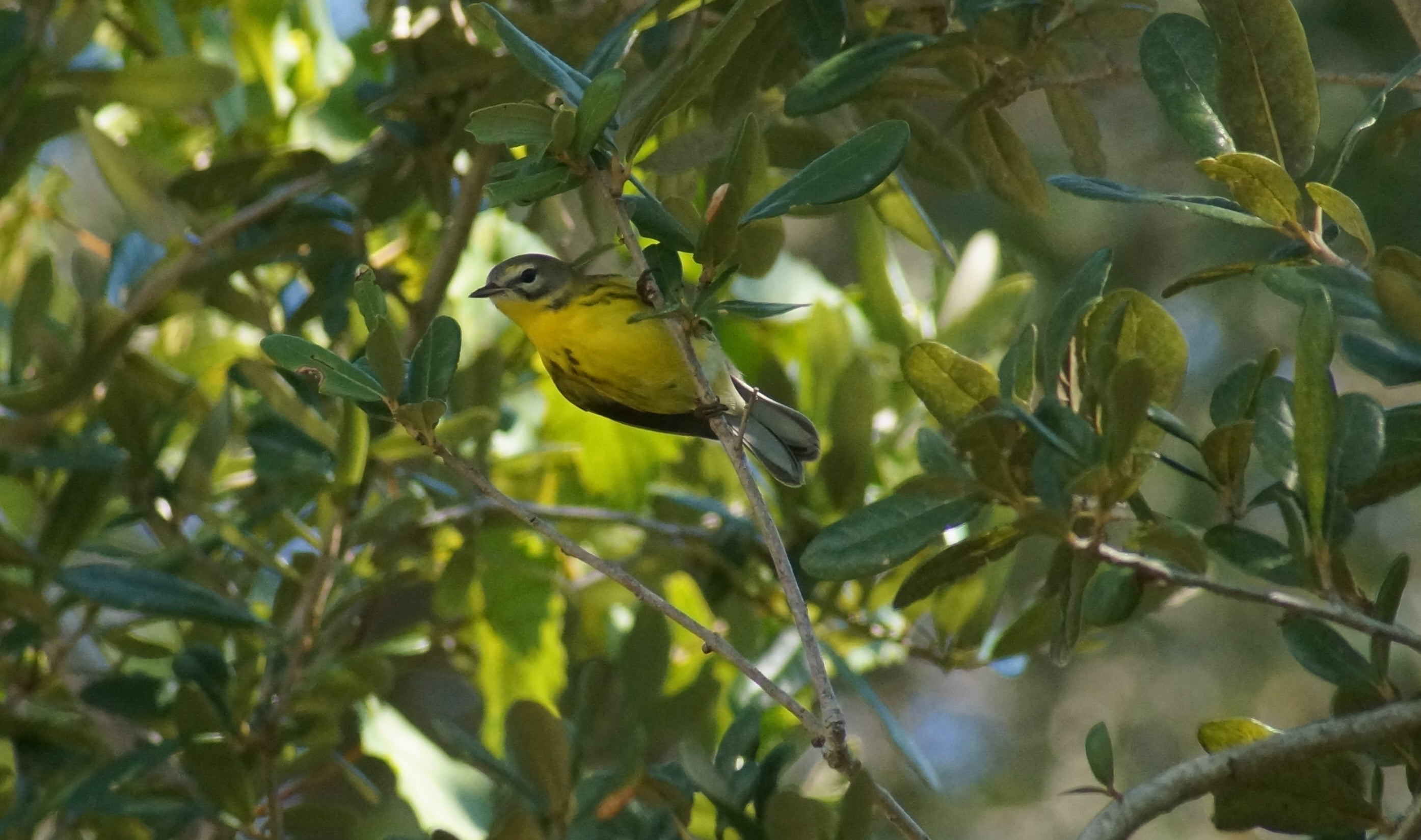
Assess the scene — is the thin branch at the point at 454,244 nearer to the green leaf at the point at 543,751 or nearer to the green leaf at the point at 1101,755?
the green leaf at the point at 543,751

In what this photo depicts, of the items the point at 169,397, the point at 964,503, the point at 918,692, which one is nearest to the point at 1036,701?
the point at 918,692

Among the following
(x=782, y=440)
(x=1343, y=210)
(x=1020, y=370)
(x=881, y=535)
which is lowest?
(x=782, y=440)

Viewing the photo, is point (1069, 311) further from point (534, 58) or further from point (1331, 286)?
point (534, 58)

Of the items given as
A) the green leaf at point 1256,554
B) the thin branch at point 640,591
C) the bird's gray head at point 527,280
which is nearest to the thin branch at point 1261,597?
the green leaf at point 1256,554

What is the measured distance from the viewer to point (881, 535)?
1.55m

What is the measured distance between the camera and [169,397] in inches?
108

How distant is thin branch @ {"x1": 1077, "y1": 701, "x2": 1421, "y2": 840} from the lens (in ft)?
4.51

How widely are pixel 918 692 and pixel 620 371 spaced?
15.2ft

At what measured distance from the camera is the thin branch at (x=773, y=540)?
1.32 meters

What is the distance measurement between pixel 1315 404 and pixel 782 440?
4.44 ft

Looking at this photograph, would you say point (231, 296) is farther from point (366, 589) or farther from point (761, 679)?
point (761, 679)

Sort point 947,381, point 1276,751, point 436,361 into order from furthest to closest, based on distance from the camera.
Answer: point 947,381, point 436,361, point 1276,751

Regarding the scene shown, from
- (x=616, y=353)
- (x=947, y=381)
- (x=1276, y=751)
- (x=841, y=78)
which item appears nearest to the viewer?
(x=1276, y=751)

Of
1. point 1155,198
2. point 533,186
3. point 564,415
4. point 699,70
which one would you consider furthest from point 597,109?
point 564,415
